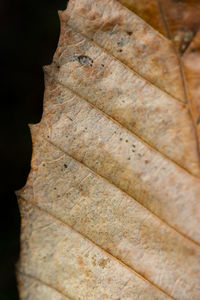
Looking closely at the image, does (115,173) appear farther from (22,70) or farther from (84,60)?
(22,70)

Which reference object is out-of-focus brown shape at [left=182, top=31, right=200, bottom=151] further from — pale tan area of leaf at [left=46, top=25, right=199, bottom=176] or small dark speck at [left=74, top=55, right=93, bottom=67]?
small dark speck at [left=74, top=55, right=93, bottom=67]

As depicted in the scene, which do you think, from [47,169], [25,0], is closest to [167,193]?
[47,169]

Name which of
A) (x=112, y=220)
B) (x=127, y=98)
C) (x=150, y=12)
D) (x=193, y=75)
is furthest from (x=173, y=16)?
(x=112, y=220)

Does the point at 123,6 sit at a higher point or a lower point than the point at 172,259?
higher

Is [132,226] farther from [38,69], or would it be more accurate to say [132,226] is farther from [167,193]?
[38,69]

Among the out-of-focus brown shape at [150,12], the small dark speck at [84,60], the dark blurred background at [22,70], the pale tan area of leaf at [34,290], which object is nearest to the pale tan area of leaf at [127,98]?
the small dark speck at [84,60]
